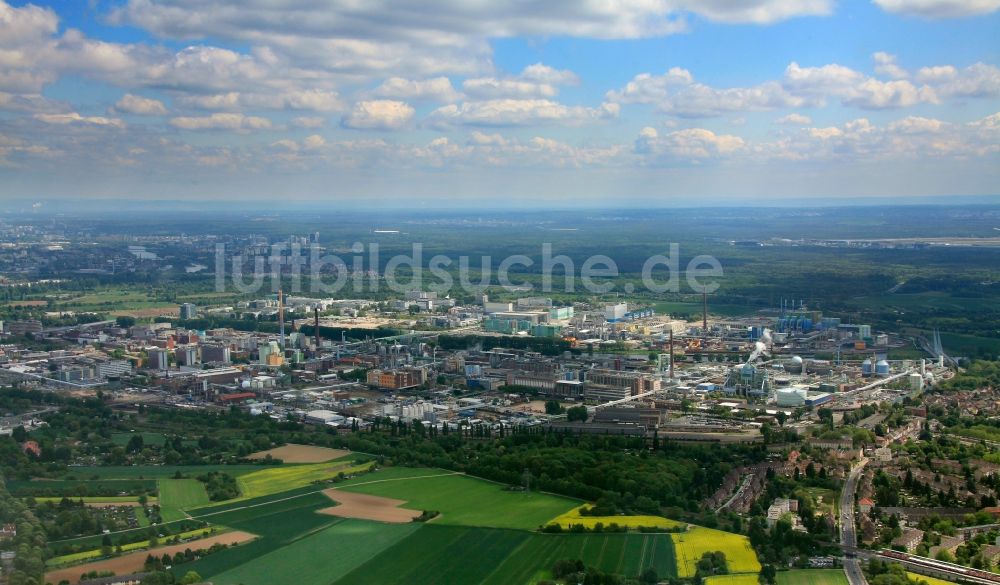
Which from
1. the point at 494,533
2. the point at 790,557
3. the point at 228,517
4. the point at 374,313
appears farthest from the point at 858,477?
the point at 374,313

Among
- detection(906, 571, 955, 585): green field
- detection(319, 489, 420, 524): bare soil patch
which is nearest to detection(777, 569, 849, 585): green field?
detection(906, 571, 955, 585): green field

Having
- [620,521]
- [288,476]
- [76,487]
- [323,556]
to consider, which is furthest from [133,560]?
[620,521]

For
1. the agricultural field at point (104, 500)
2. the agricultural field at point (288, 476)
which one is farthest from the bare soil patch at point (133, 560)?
the agricultural field at point (104, 500)

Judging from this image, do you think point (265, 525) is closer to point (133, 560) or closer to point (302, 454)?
point (133, 560)

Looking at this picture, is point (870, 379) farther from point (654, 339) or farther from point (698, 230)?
point (698, 230)

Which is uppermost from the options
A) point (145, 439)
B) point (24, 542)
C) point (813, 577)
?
point (24, 542)

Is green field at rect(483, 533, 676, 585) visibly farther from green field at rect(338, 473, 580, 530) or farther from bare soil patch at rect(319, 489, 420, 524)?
bare soil patch at rect(319, 489, 420, 524)

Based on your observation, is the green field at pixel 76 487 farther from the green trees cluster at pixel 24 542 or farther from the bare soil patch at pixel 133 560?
the bare soil patch at pixel 133 560
